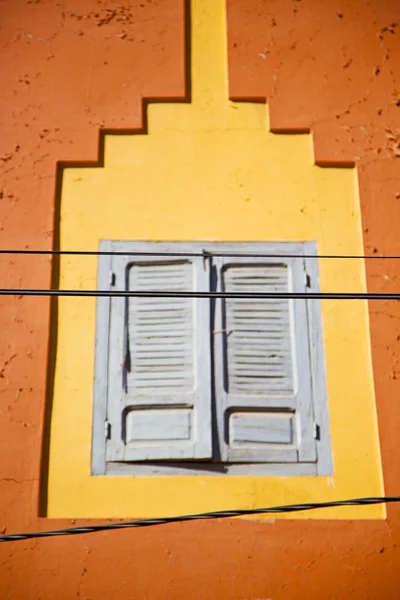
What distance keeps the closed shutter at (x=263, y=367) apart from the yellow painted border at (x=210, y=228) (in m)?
0.16

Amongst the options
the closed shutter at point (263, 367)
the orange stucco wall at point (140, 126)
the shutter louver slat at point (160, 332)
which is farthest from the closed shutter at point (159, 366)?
the orange stucco wall at point (140, 126)

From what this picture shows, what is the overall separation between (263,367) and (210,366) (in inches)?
12.5

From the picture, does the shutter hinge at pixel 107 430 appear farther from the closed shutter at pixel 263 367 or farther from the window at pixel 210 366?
the closed shutter at pixel 263 367

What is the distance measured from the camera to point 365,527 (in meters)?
5.34

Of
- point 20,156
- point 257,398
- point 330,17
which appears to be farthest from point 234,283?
point 330,17

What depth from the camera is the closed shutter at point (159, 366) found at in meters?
5.51

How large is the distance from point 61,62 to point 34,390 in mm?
2295

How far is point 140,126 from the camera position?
6266mm

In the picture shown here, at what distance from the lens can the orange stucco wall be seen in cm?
522

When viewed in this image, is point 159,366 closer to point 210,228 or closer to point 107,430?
point 107,430

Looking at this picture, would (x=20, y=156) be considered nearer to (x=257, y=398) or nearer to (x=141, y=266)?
(x=141, y=266)

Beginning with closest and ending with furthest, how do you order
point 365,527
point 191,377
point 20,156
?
point 365,527 → point 191,377 → point 20,156

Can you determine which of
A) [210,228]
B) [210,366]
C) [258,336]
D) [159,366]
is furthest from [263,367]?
[210,228]

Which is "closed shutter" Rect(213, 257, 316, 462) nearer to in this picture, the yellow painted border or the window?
the window
